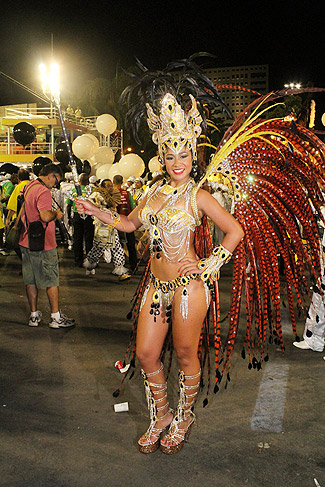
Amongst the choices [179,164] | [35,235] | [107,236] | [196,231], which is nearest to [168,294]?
[196,231]

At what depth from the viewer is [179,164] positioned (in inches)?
116

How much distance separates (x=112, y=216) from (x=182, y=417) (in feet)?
4.60

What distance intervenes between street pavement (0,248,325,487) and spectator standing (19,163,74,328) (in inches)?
18.5

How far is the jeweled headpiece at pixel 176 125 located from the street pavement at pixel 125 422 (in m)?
1.87

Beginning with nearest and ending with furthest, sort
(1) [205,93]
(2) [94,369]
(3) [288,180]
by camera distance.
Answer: (1) [205,93] < (3) [288,180] < (2) [94,369]

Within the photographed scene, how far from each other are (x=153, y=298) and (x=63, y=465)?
1.12 metres

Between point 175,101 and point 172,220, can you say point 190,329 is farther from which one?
point 175,101

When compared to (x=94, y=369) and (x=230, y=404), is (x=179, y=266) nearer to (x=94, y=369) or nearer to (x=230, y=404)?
(x=230, y=404)

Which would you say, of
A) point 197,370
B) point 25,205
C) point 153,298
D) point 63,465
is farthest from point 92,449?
point 25,205

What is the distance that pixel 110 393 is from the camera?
3.86m

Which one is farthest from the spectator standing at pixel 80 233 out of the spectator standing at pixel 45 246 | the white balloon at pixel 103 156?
the white balloon at pixel 103 156

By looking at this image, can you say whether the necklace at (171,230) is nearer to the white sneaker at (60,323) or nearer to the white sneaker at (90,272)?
the white sneaker at (60,323)

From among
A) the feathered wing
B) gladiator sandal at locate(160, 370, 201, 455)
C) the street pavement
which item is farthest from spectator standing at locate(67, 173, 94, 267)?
gladiator sandal at locate(160, 370, 201, 455)

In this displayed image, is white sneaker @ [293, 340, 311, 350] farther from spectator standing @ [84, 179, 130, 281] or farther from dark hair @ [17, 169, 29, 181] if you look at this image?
dark hair @ [17, 169, 29, 181]
